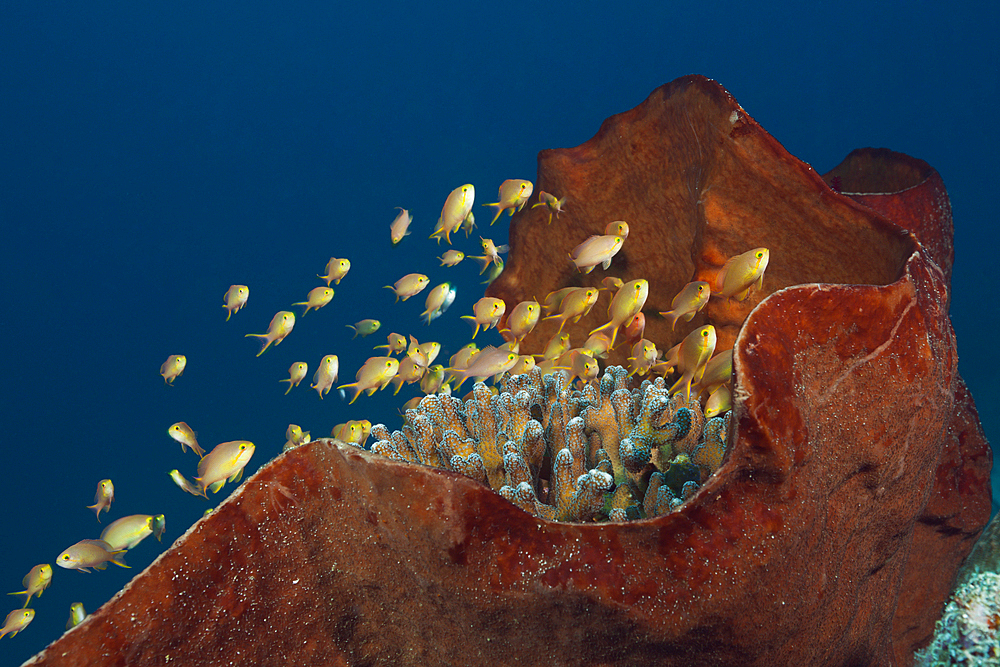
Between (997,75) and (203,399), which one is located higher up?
(997,75)

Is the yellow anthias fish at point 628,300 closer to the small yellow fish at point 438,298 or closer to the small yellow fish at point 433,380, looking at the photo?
the small yellow fish at point 433,380

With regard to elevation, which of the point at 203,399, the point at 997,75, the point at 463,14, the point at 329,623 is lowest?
the point at 329,623

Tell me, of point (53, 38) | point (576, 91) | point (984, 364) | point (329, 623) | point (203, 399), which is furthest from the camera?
point (576, 91)

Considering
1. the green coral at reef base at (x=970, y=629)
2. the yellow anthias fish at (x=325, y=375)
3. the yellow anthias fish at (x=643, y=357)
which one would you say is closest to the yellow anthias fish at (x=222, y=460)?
the yellow anthias fish at (x=325, y=375)

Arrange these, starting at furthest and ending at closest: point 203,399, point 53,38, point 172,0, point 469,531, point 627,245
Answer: point 172,0
point 53,38
point 203,399
point 627,245
point 469,531

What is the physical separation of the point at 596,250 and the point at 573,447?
1.54 meters

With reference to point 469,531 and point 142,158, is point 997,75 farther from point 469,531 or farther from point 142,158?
point 142,158

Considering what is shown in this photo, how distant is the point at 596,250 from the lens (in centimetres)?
313

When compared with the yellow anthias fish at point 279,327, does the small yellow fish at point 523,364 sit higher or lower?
lower

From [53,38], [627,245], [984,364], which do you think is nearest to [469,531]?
[627,245]

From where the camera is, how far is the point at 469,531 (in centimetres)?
108

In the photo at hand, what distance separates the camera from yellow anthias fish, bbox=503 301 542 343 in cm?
340

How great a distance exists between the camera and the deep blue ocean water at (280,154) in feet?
142

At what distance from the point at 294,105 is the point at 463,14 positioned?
94.0ft
